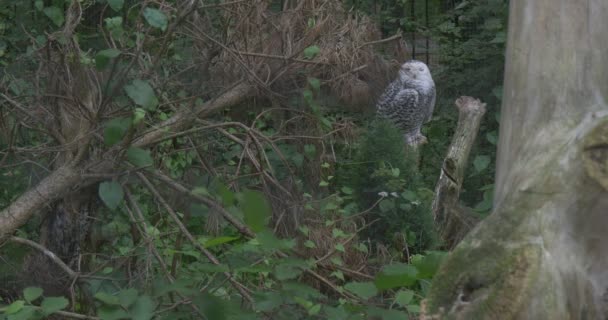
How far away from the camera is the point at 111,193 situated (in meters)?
2.62

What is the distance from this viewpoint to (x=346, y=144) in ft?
13.8

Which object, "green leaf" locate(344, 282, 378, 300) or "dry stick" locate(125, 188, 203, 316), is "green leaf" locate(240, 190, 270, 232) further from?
"dry stick" locate(125, 188, 203, 316)

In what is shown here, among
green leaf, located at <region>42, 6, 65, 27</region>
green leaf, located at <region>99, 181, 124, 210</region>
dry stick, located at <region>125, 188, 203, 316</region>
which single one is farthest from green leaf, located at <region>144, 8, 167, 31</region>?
green leaf, located at <region>42, 6, 65, 27</region>

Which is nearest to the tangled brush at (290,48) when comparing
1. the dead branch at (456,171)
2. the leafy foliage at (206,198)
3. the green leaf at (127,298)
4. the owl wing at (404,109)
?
the leafy foliage at (206,198)

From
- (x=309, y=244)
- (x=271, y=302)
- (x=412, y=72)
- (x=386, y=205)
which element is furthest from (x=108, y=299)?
(x=412, y=72)

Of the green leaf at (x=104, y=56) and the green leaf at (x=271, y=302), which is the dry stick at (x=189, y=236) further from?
the green leaf at (x=104, y=56)

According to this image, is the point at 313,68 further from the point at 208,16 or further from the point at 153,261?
the point at 153,261

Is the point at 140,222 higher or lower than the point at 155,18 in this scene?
lower

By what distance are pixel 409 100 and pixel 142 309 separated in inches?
126

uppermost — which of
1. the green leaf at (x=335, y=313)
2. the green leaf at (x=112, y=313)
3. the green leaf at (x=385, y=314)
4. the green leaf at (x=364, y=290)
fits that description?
the green leaf at (x=364, y=290)

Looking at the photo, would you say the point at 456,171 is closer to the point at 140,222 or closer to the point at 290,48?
the point at 290,48

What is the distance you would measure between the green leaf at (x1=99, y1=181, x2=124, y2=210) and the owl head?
263 cm

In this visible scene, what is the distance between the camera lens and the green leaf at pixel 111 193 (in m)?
2.60

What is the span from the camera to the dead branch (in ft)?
15.4
